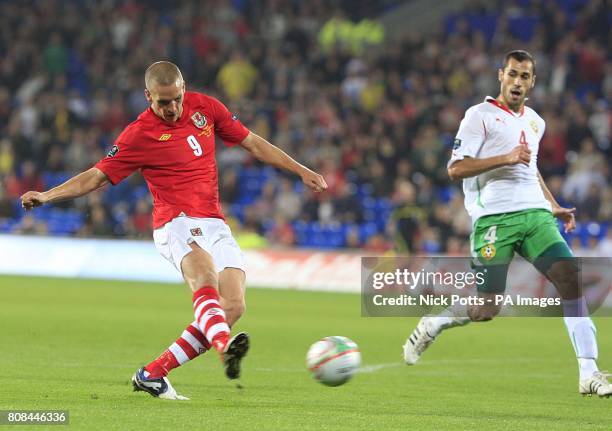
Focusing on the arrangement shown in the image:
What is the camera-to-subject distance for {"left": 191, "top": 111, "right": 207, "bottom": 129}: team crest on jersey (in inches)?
334

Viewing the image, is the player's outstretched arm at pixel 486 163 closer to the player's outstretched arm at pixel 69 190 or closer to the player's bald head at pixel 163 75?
the player's bald head at pixel 163 75

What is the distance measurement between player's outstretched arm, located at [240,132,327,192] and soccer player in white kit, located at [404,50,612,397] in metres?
1.15

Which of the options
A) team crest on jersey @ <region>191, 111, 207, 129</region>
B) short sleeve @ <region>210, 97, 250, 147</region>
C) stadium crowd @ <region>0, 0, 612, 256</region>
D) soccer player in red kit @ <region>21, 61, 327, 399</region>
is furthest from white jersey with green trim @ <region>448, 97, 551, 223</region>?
stadium crowd @ <region>0, 0, 612, 256</region>

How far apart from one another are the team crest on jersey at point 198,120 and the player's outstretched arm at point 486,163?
1.85 m

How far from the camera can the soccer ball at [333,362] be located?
767 centimetres

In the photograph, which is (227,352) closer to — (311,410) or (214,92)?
(311,410)

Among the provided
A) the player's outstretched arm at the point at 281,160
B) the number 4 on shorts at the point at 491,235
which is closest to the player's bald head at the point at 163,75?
A: the player's outstretched arm at the point at 281,160

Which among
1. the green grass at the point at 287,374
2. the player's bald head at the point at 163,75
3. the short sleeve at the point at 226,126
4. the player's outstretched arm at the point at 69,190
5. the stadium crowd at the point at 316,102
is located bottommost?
the green grass at the point at 287,374

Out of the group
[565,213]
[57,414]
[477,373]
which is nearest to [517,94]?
[565,213]

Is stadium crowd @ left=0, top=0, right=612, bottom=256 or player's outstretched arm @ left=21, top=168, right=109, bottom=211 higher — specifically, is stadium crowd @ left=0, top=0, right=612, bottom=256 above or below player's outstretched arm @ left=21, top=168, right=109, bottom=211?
above

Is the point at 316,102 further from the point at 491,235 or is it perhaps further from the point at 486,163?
the point at 486,163

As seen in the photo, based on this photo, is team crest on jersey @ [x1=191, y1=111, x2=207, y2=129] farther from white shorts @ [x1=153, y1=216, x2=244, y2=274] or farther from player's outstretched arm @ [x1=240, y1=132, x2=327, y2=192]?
white shorts @ [x1=153, y1=216, x2=244, y2=274]

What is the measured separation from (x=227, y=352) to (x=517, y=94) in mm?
3306

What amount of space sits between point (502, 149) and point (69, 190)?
3250 millimetres
